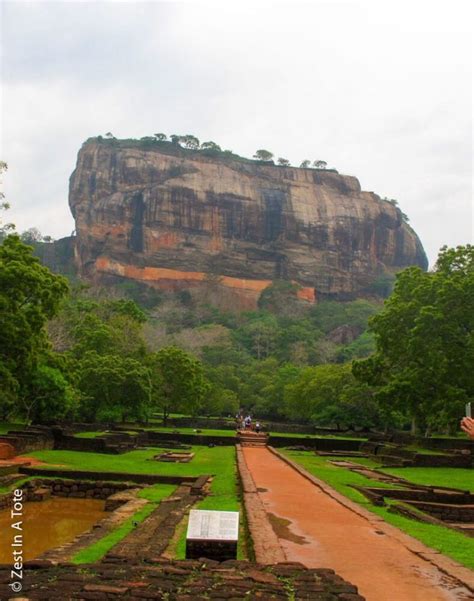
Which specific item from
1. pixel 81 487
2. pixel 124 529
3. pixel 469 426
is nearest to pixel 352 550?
pixel 469 426

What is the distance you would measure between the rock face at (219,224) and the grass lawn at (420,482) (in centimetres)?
9613

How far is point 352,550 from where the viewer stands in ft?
27.1

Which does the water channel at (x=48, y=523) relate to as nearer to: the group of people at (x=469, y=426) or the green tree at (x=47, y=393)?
the group of people at (x=469, y=426)

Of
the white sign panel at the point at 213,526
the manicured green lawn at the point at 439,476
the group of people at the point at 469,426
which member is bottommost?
the manicured green lawn at the point at 439,476

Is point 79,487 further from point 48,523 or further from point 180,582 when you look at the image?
point 180,582

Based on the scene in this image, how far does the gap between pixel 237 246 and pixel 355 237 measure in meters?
25.2

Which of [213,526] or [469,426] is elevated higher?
[469,426]

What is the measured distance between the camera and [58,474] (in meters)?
17.8

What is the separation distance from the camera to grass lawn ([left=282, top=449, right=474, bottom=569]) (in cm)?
902

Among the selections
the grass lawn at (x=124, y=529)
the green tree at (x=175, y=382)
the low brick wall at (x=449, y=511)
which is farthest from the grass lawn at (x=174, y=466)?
the green tree at (x=175, y=382)

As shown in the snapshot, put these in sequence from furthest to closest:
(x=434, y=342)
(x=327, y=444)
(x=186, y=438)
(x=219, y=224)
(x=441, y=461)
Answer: (x=219, y=224)
(x=186, y=438)
(x=327, y=444)
(x=434, y=342)
(x=441, y=461)

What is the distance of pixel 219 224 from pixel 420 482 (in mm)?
107923

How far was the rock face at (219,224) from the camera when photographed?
398ft

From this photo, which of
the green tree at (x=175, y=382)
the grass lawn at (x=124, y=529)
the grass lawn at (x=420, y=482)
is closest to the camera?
the grass lawn at (x=124, y=529)
